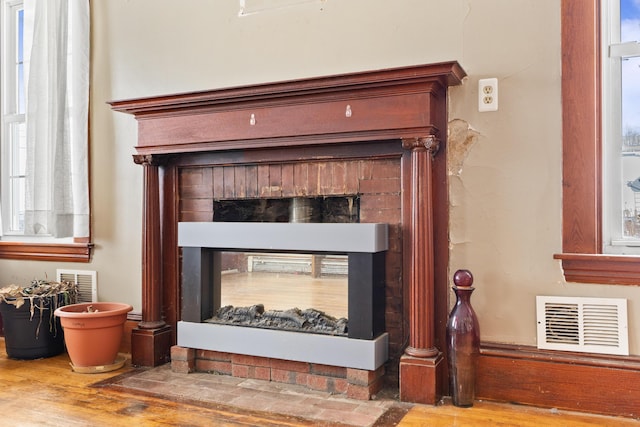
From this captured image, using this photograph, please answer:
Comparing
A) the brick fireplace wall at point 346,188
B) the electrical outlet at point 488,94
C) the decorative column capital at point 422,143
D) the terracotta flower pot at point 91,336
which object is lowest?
the terracotta flower pot at point 91,336

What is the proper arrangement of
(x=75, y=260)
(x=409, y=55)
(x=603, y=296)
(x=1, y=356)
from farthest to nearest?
(x=75, y=260) → (x=1, y=356) → (x=409, y=55) → (x=603, y=296)

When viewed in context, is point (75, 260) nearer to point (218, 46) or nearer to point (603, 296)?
point (218, 46)

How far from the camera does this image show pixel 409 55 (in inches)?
106

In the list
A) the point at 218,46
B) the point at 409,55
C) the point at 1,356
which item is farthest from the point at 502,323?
the point at 1,356

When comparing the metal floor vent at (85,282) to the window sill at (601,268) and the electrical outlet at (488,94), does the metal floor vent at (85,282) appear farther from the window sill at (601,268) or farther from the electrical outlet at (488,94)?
the window sill at (601,268)

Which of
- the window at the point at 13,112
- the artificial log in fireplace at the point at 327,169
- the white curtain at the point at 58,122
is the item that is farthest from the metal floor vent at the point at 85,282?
the window at the point at 13,112

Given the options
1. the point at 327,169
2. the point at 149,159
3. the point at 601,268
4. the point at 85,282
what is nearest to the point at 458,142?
the point at 327,169

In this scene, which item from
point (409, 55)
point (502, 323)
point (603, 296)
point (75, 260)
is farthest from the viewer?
point (75, 260)

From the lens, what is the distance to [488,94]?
99.2 inches

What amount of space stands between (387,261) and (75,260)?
2.19 metres

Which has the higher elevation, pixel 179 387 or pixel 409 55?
pixel 409 55

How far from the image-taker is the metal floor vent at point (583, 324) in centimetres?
230

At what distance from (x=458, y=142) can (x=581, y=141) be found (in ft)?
1.73

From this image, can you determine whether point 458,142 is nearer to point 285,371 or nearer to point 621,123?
point 621,123
